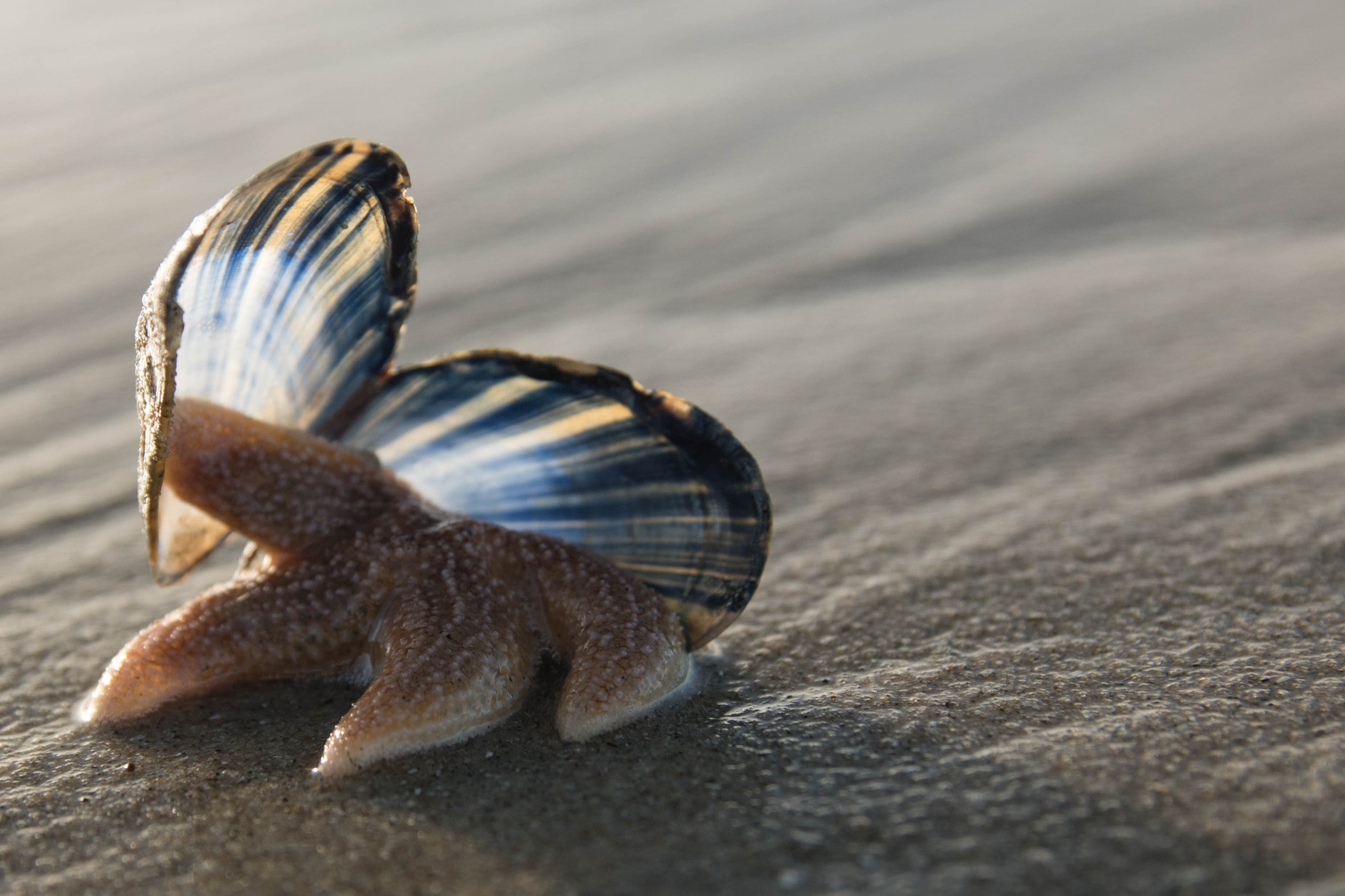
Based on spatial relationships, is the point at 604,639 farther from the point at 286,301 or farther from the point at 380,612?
the point at 286,301

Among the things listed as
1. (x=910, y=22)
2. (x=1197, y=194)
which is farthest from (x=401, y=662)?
(x=910, y=22)

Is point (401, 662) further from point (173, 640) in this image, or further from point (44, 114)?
point (44, 114)

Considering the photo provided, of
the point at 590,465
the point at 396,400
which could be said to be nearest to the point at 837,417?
the point at 590,465

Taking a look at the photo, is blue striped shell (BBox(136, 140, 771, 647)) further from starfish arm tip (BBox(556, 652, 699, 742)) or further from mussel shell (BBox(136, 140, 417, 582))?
starfish arm tip (BBox(556, 652, 699, 742))

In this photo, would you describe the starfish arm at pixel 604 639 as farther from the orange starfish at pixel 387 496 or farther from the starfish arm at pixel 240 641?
the starfish arm at pixel 240 641

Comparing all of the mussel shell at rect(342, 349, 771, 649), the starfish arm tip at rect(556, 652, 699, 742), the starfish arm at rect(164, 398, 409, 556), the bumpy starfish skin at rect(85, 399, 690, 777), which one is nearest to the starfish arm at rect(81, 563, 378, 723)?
the bumpy starfish skin at rect(85, 399, 690, 777)
